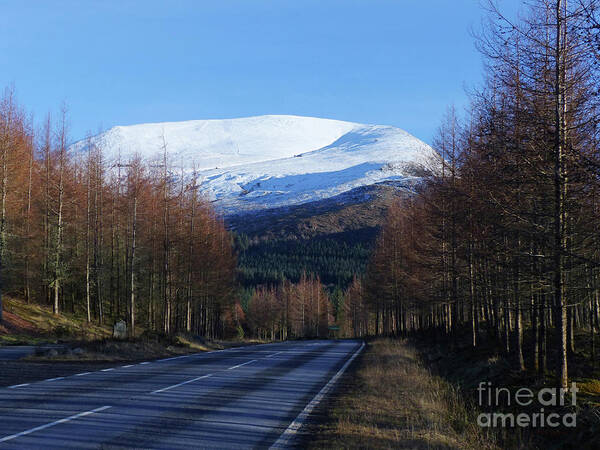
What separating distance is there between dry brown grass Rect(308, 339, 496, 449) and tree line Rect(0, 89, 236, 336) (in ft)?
69.2

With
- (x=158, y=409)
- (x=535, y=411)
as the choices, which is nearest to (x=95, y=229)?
(x=158, y=409)

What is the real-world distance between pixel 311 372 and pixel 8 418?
1076cm

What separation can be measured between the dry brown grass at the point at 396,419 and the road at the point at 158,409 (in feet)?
2.29

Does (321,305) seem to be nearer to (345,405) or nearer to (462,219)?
(462,219)

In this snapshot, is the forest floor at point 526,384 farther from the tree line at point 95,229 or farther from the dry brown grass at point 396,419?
the tree line at point 95,229

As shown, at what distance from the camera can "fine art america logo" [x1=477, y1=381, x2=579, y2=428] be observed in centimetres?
976

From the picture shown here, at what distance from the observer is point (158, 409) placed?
30.9 ft

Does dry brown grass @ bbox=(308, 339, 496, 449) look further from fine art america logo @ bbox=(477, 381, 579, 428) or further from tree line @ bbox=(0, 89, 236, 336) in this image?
tree line @ bbox=(0, 89, 236, 336)

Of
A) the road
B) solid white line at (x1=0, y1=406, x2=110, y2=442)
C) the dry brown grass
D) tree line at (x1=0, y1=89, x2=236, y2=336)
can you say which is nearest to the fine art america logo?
the dry brown grass

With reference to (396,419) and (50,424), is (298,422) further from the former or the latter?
(50,424)

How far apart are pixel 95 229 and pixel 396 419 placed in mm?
32517

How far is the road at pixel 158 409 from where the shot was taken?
23.7 ft

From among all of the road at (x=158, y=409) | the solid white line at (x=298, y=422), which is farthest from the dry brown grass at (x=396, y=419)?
the road at (x=158, y=409)

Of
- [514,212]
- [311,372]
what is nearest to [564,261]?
[514,212]
